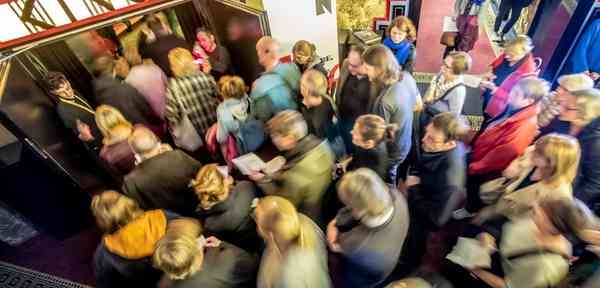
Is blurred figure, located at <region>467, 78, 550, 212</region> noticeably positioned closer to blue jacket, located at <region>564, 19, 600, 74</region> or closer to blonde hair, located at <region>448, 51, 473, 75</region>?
blonde hair, located at <region>448, 51, 473, 75</region>

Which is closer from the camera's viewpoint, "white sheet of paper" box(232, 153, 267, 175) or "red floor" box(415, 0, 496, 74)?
"white sheet of paper" box(232, 153, 267, 175)

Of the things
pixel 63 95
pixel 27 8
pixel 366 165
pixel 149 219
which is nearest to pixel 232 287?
pixel 149 219

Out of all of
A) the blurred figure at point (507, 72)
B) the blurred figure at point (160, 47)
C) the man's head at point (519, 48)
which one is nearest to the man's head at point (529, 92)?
the blurred figure at point (507, 72)

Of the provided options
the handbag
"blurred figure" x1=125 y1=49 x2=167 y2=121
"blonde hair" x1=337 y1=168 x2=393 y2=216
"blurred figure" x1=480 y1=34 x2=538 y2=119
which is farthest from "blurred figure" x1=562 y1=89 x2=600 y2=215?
"blurred figure" x1=125 y1=49 x2=167 y2=121

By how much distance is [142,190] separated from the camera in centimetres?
241

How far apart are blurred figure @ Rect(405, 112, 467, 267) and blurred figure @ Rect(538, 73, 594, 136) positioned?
861 mm

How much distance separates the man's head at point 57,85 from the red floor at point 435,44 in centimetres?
465

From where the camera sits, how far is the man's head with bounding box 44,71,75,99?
110 inches

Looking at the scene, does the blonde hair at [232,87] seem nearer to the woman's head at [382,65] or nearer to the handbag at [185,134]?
the handbag at [185,134]

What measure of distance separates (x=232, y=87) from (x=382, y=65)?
122 cm

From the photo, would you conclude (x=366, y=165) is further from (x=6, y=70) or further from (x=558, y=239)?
(x=6, y=70)

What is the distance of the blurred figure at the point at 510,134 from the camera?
251 centimetres

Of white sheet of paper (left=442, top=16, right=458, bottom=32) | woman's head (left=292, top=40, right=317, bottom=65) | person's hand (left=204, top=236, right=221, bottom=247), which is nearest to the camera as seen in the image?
person's hand (left=204, top=236, right=221, bottom=247)

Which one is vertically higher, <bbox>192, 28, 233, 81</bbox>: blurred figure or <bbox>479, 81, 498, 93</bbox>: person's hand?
<bbox>192, 28, 233, 81</bbox>: blurred figure
